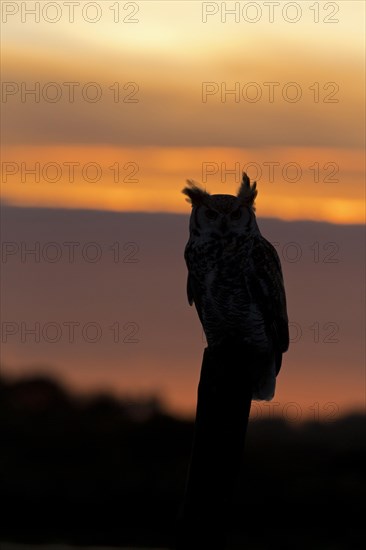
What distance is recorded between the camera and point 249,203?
7.24 meters

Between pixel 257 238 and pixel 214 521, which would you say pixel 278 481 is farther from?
pixel 214 521

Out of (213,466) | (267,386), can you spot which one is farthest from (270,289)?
(213,466)

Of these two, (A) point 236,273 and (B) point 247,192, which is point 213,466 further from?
(B) point 247,192

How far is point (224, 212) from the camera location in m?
7.13

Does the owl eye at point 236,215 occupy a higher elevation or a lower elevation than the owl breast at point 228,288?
higher

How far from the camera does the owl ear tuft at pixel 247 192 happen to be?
723cm

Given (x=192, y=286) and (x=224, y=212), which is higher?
(x=224, y=212)

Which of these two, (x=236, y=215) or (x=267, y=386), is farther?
(x=267, y=386)

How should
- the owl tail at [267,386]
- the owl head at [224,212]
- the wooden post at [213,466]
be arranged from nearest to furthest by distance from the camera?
the wooden post at [213,466] < the owl head at [224,212] < the owl tail at [267,386]

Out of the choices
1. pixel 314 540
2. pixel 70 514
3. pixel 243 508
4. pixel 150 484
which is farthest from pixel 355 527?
pixel 70 514

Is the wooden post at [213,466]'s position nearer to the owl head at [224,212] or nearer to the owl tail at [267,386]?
the owl head at [224,212]

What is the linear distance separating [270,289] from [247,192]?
0.70 metres

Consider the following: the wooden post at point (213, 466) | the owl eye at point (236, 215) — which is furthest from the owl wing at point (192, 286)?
the wooden post at point (213, 466)

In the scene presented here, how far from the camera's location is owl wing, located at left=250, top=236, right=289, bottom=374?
7.25 meters
